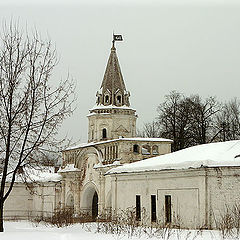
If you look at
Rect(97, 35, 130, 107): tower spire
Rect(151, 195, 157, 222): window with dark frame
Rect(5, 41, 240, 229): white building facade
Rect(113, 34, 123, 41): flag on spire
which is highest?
Rect(113, 34, 123, 41): flag on spire

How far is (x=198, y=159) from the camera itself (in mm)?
21000

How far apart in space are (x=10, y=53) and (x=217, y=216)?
9.91 metres

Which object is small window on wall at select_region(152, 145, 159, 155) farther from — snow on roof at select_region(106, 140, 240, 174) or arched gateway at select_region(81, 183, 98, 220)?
snow on roof at select_region(106, 140, 240, 174)

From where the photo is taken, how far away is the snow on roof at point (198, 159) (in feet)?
66.2

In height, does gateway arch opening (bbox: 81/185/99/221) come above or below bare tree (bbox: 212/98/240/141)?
below

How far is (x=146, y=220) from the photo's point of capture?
22953 millimetres

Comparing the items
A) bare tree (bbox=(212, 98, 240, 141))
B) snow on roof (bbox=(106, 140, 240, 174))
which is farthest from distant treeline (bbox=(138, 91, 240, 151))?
snow on roof (bbox=(106, 140, 240, 174))

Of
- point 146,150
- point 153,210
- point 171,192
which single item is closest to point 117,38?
point 146,150

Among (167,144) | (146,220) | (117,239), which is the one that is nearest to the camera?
(117,239)

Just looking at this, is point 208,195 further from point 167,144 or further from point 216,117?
point 216,117

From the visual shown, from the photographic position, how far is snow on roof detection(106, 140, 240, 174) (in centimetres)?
2017

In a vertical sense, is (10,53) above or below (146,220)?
above

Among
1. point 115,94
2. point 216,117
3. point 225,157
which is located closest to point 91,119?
point 115,94

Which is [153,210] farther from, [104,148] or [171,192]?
[104,148]
